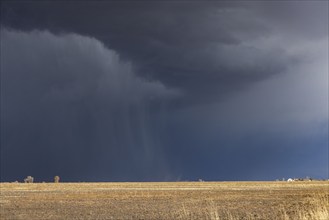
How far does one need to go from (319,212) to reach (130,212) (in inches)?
512

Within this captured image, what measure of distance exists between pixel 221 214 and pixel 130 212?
6.44 m

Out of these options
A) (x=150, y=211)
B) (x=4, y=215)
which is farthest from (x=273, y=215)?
(x=4, y=215)

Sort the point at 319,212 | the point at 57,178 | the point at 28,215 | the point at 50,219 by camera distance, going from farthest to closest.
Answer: the point at 57,178, the point at 28,215, the point at 50,219, the point at 319,212

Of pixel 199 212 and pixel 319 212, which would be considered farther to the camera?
pixel 199 212

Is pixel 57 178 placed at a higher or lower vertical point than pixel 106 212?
higher

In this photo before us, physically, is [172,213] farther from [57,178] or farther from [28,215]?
[57,178]

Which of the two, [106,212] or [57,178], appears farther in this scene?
[57,178]

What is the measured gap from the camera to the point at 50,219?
29031 millimetres

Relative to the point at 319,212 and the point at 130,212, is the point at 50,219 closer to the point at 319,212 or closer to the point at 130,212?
the point at 130,212

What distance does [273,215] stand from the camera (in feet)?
103

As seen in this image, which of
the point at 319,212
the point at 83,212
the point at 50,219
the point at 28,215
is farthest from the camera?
the point at 83,212

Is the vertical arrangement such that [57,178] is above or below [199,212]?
Result: above

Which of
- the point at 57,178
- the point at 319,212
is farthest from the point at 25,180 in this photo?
the point at 319,212

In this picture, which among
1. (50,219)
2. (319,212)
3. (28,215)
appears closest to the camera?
(319,212)
